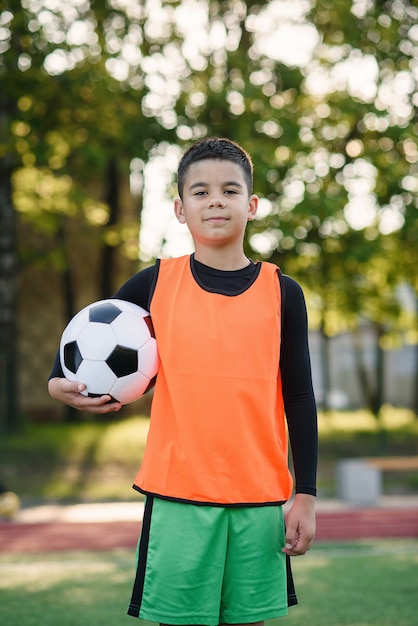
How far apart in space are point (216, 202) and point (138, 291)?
43cm

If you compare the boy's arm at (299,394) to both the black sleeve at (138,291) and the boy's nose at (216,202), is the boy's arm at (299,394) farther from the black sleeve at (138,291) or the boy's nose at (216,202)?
the black sleeve at (138,291)

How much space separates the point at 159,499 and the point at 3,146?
10.4m

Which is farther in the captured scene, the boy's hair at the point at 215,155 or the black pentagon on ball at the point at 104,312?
the black pentagon on ball at the point at 104,312

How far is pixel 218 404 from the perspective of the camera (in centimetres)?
272

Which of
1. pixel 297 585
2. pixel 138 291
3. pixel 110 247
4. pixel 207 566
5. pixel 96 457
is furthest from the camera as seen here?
pixel 110 247

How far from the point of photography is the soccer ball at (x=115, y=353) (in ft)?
9.70

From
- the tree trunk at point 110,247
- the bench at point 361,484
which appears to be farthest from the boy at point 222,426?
the tree trunk at point 110,247

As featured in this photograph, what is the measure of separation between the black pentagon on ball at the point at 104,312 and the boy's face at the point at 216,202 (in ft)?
1.22

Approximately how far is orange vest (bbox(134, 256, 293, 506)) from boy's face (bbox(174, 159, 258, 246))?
15 centimetres

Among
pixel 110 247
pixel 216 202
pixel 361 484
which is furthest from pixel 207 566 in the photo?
pixel 110 247

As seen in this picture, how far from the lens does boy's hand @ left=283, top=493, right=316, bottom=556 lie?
2760mm

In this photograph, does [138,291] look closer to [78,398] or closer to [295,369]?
[78,398]

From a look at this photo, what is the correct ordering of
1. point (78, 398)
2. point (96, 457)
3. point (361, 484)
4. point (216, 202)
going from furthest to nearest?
1. point (96, 457)
2. point (361, 484)
3. point (78, 398)
4. point (216, 202)

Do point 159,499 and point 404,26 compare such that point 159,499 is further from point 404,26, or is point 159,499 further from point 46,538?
point 404,26
